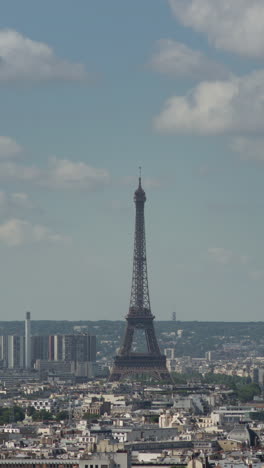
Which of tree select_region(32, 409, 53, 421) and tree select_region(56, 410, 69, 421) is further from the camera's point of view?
tree select_region(56, 410, 69, 421)

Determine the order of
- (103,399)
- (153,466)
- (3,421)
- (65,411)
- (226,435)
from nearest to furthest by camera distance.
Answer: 1. (153,466)
2. (226,435)
3. (3,421)
4. (65,411)
5. (103,399)

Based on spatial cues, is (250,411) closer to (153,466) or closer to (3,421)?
(3,421)

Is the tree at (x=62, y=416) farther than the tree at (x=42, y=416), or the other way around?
the tree at (x=62, y=416)

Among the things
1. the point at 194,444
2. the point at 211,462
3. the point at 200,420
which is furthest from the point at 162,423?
the point at 211,462

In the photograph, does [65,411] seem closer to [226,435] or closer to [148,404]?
[148,404]

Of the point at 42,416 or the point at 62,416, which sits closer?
the point at 62,416

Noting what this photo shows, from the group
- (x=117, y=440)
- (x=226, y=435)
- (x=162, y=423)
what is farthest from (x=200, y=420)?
(x=117, y=440)

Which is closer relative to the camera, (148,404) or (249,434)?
(249,434)

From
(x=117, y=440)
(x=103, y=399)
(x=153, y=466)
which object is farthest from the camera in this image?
(x=103, y=399)

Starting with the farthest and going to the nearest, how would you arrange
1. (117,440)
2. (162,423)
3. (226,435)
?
(162,423) < (226,435) < (117,440)
